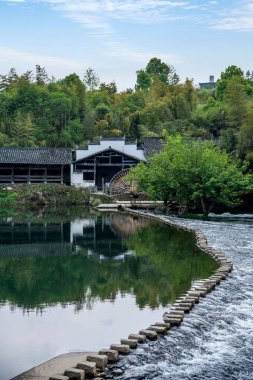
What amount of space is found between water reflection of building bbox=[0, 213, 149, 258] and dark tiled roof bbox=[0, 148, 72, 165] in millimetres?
19411

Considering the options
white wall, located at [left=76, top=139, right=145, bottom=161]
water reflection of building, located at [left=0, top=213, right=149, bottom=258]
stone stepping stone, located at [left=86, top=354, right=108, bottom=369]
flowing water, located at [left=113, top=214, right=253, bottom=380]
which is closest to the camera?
stone stepping stone, located at [left=86, top=354, right=108, bottom=369]

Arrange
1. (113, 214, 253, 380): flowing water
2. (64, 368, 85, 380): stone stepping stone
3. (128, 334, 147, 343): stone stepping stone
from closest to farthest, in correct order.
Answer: (64, 368, 85, 380): stone stepping stone → (113, 214, 253, 380): flowing water → (128, 334, 147, 343): stone stepping stone

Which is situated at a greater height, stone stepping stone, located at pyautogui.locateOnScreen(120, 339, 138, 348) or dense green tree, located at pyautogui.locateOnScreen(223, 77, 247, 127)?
dense green tree, located at pyautogui.locateOnScreen(223, 77, 247, 127)

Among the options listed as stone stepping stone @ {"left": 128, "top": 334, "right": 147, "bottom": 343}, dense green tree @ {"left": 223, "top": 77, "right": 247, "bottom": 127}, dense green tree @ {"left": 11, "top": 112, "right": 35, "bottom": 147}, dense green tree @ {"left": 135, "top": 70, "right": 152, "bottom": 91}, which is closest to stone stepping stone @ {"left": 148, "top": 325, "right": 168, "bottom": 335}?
stone stepping stone @ {"left": 128, "top": 334, "right": 147, "bottom": 343}

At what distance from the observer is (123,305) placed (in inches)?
533

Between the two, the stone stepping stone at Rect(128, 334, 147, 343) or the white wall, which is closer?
the stone stepping stone at Rect(128, 334, 147, 343)

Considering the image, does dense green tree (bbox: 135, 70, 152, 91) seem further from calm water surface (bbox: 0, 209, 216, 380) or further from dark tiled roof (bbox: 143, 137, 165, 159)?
calm water surface (bbox: 0, 209, 216, 380)

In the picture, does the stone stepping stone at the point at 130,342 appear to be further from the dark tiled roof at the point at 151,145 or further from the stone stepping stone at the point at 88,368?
the dark tiled roof at the point at 151,145

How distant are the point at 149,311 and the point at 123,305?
0.74 metres

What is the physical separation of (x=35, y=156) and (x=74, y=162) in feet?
11.6

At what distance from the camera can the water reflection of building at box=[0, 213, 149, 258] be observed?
72.0 ft

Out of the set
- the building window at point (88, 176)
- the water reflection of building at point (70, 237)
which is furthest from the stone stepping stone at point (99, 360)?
the building window at point (88, 176)

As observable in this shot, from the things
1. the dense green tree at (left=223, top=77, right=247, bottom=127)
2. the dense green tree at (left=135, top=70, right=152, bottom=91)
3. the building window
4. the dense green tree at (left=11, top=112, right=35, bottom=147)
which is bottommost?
the building window

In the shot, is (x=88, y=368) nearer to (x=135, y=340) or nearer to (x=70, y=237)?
(x=135, y=340)
